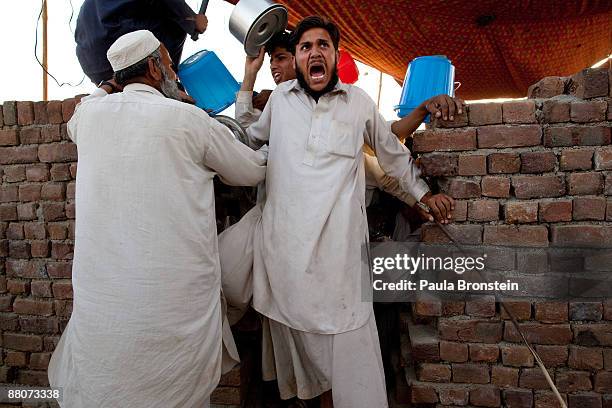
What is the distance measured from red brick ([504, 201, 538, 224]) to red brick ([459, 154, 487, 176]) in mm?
180

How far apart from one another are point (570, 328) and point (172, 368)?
1.58m

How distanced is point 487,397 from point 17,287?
238 cm

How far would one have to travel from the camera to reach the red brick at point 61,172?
2123 mm

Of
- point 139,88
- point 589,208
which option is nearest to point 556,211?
point 589,208

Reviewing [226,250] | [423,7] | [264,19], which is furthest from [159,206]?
[423,7]

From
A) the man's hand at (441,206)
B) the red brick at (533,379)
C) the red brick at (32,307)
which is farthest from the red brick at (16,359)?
the red brick at (533,379)

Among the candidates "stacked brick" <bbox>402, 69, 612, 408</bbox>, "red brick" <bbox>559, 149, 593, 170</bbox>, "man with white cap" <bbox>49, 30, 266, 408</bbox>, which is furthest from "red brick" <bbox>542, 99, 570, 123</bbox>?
"man with white cap" <bbox>49, 30, 266, 408</bbox>

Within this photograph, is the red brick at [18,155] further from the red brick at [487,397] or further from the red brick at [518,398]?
the red brick at [518,398]

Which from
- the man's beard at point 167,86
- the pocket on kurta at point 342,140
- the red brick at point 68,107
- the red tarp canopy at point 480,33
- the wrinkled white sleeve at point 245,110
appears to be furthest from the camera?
the red tarp canopy at point 480,33

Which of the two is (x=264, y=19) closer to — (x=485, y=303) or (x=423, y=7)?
(x=423, y=7)

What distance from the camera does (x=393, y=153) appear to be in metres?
1.88

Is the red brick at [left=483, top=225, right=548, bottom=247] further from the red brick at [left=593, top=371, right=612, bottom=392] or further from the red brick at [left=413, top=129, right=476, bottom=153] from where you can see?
the red brick at [left=593, top=371, right=612, bottom=392]

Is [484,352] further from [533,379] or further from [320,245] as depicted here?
[320,245]

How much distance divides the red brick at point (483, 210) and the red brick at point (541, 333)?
46 centimetres
